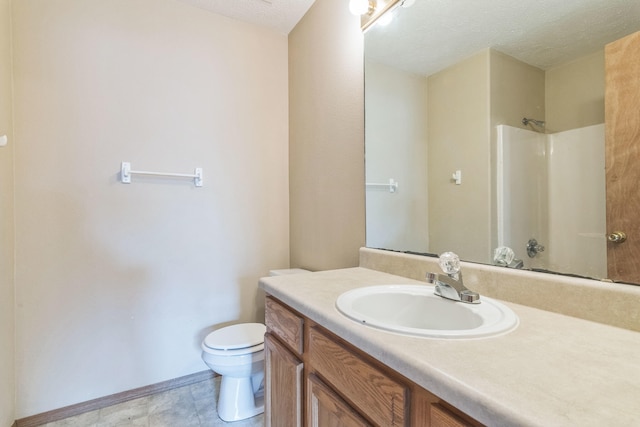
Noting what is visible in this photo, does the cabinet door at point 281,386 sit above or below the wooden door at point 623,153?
below

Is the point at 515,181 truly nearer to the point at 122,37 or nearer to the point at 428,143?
the point at 428,143

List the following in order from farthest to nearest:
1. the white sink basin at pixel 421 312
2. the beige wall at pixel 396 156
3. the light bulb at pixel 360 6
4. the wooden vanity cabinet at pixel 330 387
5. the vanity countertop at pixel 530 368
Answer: the light bulb at pixel 360 6 → the beige wall at pixel 396 156 → the white sink basin at pixel 421 312 → the wooden vanity cabinet at pixel 330 387 → the vanity countertop at pixel 530 368

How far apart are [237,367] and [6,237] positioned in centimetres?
126

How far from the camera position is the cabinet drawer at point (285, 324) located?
36.9 inches

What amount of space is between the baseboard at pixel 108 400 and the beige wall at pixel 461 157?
172cm

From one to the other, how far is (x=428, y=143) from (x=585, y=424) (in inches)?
41.0

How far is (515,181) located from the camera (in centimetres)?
94

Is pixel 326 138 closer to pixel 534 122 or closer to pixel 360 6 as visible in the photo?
pixel 360 6

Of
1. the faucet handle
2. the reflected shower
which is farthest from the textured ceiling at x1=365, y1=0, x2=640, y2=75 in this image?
the faucet handle

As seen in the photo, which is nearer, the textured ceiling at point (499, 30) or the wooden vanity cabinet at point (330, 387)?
the wooden vanity cabinet at point (330, 387)

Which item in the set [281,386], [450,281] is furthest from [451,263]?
[281,386]

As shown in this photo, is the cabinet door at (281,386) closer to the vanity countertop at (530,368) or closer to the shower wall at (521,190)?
the vanity countertop at (530,368)

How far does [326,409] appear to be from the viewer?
2.62ft

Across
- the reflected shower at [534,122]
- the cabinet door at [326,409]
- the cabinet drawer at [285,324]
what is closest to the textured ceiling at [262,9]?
the reflected shower at [534,122]
